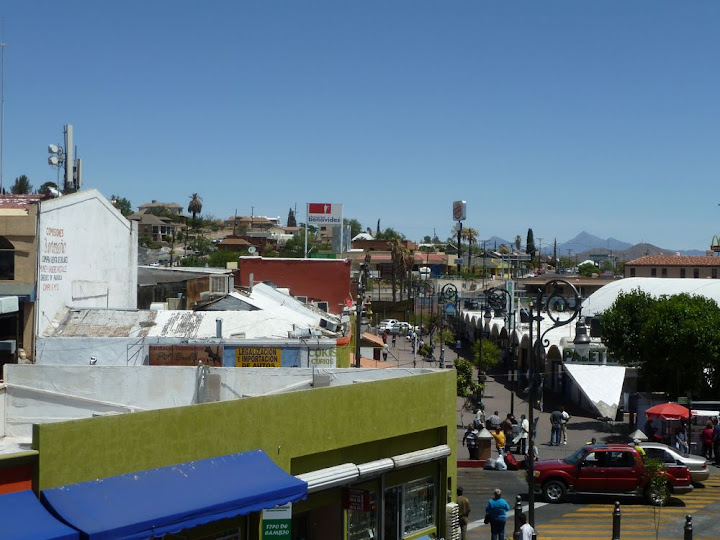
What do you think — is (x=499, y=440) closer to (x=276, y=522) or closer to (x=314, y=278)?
(x=276, y=522)

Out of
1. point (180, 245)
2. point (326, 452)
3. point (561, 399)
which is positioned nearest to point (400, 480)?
point (326, 452)

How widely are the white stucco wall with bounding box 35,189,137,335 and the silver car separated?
715 inches

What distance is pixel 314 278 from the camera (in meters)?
47.2

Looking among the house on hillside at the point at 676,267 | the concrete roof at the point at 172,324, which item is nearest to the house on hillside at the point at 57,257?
the concrete roof at the point at 172,324

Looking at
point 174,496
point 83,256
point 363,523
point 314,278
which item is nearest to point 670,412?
point 363,523

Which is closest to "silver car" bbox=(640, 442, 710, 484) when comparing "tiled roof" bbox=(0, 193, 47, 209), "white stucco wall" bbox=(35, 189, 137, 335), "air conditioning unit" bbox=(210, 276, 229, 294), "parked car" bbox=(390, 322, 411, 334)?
"white stucco wall" bbox=(35, 189, 137, 335)

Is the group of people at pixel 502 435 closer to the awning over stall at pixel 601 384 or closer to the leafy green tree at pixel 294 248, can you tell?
the awning over stall at pixel 601 384

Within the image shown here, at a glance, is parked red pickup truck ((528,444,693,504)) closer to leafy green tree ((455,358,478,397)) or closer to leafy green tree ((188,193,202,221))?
leafy green tree ((455,358,478,397))

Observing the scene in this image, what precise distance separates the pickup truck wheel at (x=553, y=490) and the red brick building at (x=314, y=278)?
80.2ft

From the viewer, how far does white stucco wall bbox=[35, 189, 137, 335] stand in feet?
89.1

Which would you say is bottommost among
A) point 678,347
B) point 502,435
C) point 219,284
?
point 502,435

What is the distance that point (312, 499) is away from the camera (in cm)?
1359

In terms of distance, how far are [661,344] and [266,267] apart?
20.3m

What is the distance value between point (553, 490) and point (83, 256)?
17090 millimetres
